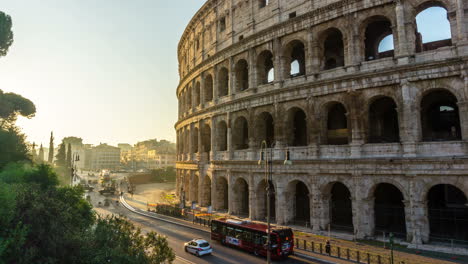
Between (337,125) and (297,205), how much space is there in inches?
347

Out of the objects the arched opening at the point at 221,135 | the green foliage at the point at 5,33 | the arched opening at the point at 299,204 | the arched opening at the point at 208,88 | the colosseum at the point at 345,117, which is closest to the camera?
the colosseum at the point at 345,117

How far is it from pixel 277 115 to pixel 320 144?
4.99m

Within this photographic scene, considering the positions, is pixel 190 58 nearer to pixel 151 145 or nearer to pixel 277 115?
pixel 277 115

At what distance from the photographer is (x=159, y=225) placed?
30438 mm

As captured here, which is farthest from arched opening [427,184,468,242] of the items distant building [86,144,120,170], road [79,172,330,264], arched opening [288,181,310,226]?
distant building [86,144,120,170]

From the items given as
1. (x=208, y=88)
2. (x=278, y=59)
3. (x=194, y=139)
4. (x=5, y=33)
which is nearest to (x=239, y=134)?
(x=208, y=88)

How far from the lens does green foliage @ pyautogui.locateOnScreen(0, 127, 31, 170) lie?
2755 centimetres

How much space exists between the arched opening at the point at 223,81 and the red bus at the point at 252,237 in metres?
16.5

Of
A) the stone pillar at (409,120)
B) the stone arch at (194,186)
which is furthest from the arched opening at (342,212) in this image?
Answer: the stone arch at (194,186)

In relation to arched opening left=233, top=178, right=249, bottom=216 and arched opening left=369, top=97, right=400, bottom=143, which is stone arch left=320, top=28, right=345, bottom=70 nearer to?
arched opening left=369, top=97, right=400, bottom=143

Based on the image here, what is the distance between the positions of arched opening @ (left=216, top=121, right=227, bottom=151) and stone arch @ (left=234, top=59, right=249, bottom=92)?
480cm

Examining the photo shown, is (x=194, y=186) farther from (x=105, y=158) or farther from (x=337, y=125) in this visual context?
(x=105, y=158)

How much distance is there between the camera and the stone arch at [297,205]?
1016 inches

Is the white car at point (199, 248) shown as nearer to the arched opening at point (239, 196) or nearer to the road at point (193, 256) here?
A: the road at point (193, 256)
